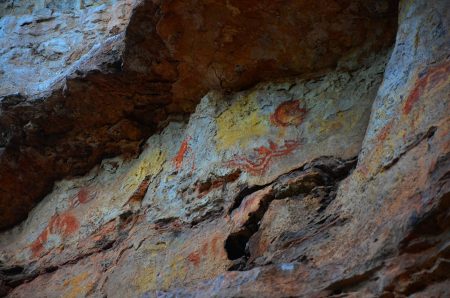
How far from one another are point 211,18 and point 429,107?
1676 mm

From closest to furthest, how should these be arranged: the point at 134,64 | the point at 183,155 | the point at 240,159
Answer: the point at 240,159 < the point at 183,155 < the point at 134,64

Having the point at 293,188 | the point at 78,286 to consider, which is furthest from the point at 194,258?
the point at 78,286

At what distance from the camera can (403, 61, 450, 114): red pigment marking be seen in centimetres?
287

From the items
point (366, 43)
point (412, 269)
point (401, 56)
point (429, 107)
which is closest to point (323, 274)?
point (412, 269)

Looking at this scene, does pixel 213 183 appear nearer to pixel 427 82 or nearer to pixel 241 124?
pixel 241 124

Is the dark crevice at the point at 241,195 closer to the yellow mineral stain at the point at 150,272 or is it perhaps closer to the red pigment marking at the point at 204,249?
the red pigment marking at the point at 204,249

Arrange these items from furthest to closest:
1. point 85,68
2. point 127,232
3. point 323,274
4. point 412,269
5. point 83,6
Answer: point 83,6 → point 85,68 → point 127,232 → point 323,274 → point 412,269

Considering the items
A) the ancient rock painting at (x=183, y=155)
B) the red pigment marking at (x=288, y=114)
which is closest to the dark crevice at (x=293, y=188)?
the red pigment marking at (x=288, y=114)

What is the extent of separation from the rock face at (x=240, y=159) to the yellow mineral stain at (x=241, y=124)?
0.01 metres

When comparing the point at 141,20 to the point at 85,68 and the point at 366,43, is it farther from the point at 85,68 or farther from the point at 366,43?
the point at 366,43

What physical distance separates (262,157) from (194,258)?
0.71 m

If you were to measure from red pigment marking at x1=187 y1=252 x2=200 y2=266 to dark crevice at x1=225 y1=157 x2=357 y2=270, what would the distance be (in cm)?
18

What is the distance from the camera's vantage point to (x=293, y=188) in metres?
3.40

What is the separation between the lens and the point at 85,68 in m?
4.54
